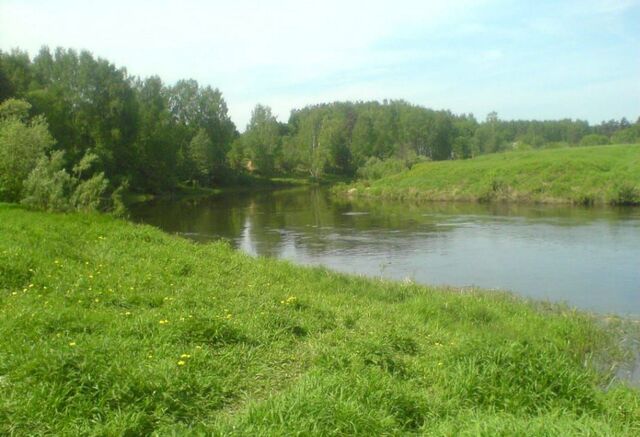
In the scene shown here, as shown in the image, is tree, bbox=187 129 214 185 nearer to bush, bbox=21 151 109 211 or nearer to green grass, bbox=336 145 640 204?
green grass, bbox=336 145 640 204

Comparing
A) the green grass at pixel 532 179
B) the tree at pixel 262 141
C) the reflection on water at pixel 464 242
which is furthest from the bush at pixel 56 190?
the tree at pixel 262 141

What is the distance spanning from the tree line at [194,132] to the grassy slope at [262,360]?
1479 centimetres

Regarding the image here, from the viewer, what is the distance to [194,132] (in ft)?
271

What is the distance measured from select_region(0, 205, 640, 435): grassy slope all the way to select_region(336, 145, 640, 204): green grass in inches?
1272

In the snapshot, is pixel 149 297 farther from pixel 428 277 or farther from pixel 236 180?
pixel 236 180

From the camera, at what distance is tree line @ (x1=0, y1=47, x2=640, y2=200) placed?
48312mm

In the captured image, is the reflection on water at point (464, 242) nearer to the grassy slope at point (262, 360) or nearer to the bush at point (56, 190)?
the grassy slope at point (262, 360)

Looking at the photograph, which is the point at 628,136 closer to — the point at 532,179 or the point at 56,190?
the point at 532,179

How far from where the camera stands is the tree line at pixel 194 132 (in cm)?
4831

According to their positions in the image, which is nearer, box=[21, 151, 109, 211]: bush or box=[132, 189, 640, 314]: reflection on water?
box=[132, 189, 640, 314]: reflection on water

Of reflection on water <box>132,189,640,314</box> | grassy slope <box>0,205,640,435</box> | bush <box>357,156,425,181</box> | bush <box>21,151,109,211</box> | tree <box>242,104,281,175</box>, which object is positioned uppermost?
tree <box>242,104,281,175</box>

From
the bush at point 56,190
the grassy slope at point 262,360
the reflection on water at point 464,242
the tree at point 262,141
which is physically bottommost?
the reflection on water at point 464,242

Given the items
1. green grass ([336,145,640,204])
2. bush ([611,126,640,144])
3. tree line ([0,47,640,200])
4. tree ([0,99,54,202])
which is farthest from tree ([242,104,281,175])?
tree ([0,99,54,202])

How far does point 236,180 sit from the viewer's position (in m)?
80.4
